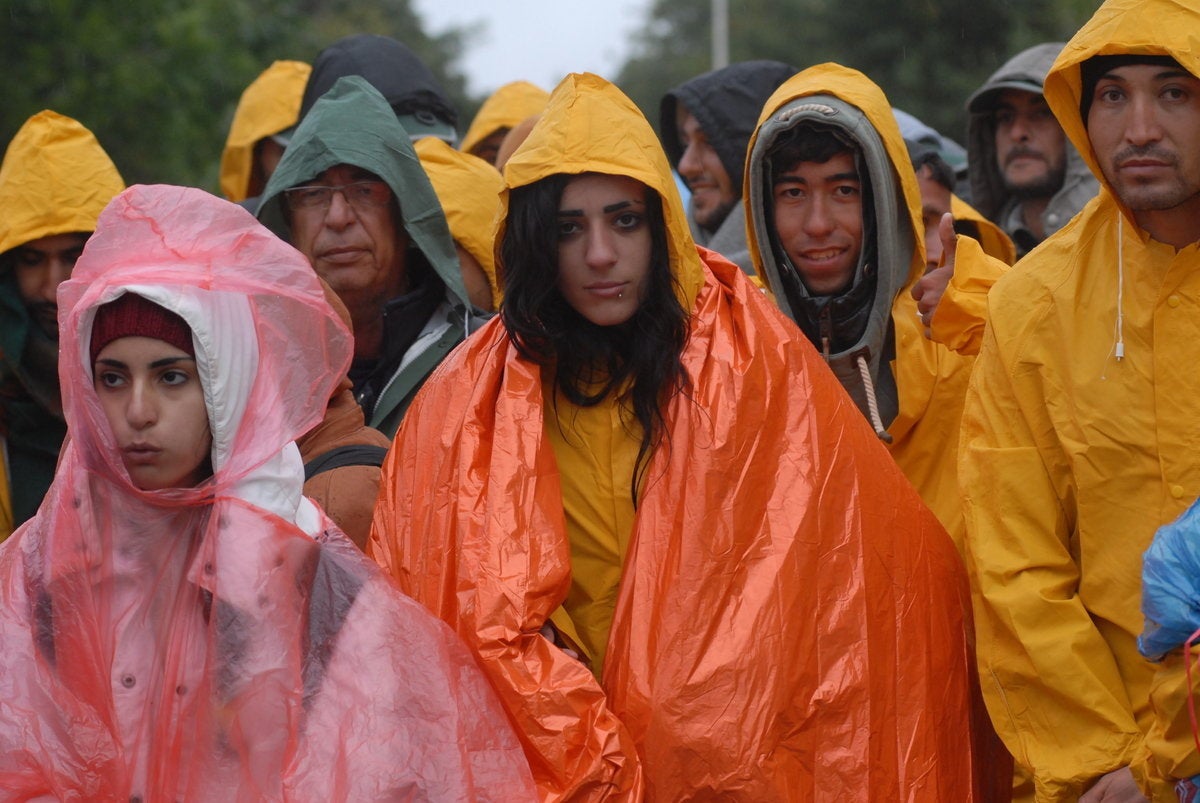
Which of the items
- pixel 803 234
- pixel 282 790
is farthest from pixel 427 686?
pixel 803 234

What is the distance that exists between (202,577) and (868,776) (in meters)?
1.26

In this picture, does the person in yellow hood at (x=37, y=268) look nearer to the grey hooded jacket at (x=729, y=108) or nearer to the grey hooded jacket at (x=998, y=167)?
the grey hooded jacket at (x=729, y=108)

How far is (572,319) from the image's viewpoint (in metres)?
3.65

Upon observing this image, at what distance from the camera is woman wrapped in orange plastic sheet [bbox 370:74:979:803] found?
310 cm

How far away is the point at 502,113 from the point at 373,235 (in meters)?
2.67

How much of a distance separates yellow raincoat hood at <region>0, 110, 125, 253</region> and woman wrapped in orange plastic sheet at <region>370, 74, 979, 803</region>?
160 centimetres

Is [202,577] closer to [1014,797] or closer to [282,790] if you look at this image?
[282,790]

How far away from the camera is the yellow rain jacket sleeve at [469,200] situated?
16.7 ft

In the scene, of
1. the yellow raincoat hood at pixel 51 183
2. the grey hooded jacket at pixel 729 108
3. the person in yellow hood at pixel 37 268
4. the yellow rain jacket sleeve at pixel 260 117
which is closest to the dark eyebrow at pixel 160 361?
the person in yellow hood at pixel 37 268

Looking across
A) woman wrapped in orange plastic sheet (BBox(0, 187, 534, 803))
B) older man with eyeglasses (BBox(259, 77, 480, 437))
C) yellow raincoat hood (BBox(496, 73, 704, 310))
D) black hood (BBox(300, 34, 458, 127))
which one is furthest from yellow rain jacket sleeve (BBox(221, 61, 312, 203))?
woman wrapped in orange plastic sheet (BBox(0, 187, 534, 803))

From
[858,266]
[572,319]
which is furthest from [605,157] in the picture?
[858,266]

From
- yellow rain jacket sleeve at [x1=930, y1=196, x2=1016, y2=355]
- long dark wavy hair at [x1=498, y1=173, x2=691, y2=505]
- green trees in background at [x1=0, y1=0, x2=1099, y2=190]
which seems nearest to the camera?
long dark wavy hair at [x1=498, y1=173, x2=691, y2=505]

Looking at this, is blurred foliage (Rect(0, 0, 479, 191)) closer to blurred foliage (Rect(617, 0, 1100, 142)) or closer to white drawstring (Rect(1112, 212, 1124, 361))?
blurred foliage (Rect(617, 0, 1100, 142))

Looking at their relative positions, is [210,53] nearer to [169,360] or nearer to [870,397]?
[870,397]
